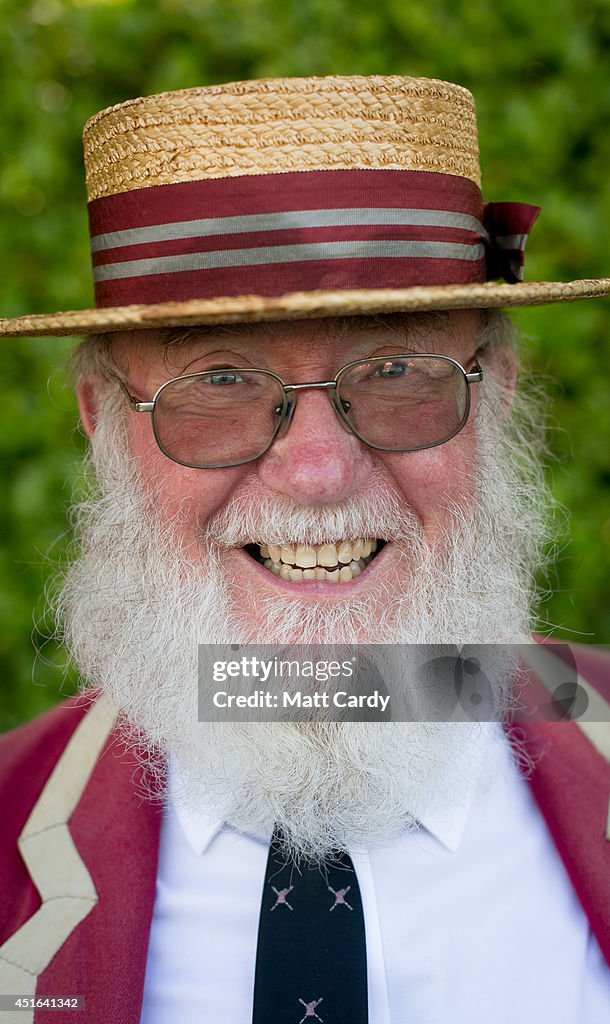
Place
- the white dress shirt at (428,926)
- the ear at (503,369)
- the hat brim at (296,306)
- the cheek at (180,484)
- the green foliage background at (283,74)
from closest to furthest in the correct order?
the hat brim at (296,306) < the white dress shirt at (428,926) < the cheek at (180,484) < the ear at (503,369) < the green foliage background at (283,74)

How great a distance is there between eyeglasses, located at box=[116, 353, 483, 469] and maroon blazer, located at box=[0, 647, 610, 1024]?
0.78 metres

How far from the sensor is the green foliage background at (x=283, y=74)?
293 centimetres

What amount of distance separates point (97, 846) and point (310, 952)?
53 centimetres

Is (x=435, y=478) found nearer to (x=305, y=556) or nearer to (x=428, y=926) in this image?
(x=305, y=556)

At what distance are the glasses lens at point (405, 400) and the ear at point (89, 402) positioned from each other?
2.41ft

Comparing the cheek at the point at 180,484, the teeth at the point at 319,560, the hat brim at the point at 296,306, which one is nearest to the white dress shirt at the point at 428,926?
the teeth at the point at 319,560

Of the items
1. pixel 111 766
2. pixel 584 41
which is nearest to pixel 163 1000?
pixel 111 766

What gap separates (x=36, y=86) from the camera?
3.05m

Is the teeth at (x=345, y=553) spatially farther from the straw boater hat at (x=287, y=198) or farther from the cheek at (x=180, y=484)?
the straw boater hat at (x=287, y=198)

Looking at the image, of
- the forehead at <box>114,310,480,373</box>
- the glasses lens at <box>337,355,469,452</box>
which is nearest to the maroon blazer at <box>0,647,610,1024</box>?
the glasses lens at <box>337,355,469,452</box>

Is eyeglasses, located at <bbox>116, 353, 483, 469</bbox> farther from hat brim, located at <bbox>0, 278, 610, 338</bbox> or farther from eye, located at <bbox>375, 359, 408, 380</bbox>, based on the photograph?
hat brim, located at <bbox>0, 278, 610, 338</bbox>

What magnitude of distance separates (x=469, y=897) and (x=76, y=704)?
1109 mm

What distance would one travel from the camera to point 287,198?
1638 millimetres

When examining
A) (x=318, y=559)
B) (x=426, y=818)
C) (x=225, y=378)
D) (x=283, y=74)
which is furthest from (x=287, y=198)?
(x=283, y=74)
